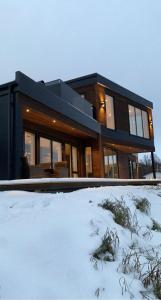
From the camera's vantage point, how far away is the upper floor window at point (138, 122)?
18483 mm

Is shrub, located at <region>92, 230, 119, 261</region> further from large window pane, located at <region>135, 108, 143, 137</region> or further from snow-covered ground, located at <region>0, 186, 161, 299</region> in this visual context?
large window pane, located at <region>135, 108, 143, 137</region>

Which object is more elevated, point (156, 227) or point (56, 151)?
point (56, 151)

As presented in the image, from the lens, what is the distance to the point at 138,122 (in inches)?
754

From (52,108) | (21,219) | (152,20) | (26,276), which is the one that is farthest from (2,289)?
(152,20)

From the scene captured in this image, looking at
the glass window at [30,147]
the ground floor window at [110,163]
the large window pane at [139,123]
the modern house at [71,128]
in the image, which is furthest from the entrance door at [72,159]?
the large window pane at [139,123]

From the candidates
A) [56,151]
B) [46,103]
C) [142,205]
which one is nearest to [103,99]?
[56,151]

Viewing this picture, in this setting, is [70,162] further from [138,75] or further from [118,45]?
[138,75]

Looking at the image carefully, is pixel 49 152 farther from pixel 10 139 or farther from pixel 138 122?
pixel 138 122

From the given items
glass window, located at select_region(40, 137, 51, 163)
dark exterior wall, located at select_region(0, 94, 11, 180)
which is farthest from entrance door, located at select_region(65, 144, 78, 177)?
dark exterior wall, located at select_region(0, 94, 11, 180)

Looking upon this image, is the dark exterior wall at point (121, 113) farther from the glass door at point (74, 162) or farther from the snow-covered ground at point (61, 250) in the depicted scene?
the snow-covered ground at point (61, 250)

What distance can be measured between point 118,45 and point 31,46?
48.2ft

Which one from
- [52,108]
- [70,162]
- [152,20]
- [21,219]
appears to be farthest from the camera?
[152,20]

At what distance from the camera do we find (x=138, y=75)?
52.3 meters

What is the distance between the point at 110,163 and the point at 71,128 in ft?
20.6
